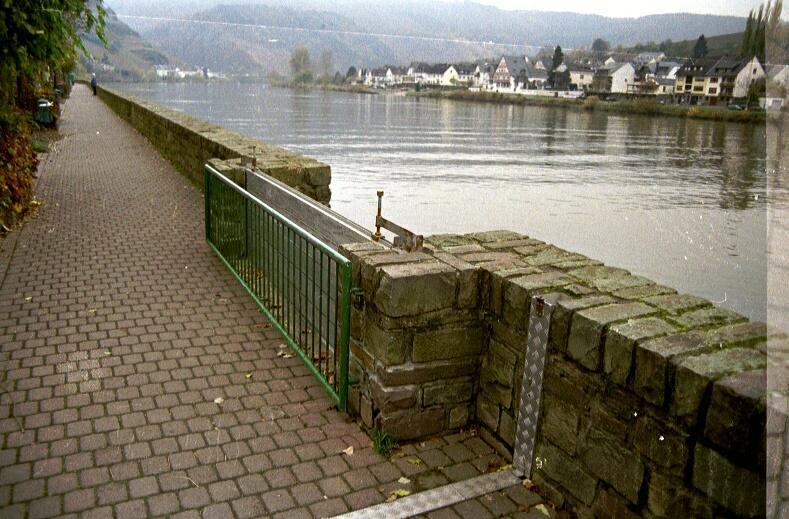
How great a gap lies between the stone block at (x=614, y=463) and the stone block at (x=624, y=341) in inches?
13.7

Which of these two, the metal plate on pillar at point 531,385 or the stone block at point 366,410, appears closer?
the metal plate on pillar at point 531,385

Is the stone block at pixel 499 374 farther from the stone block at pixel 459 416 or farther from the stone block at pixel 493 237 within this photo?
the stone block at pixel 493 237

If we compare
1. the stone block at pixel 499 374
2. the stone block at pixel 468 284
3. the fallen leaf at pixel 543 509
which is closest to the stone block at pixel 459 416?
the stone block at pixel 499 374

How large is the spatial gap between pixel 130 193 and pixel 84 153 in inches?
271

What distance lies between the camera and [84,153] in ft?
61.7

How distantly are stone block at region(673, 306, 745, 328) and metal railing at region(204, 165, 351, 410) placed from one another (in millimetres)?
1938

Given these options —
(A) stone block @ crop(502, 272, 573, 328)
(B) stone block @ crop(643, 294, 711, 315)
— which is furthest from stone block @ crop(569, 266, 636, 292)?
(B) stone block @ crop(643, 294, 711, 315)

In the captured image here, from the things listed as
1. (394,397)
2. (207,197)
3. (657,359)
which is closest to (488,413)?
(394,397)

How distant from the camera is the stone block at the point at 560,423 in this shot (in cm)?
353

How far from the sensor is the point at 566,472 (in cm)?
362

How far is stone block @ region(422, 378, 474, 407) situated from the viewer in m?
4.30

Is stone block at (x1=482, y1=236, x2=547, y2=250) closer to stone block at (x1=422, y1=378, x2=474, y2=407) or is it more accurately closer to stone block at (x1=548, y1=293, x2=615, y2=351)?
stone block at (x1=422, y1=378, x2=474, y2=407)

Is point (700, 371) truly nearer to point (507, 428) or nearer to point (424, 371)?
point (507, 428)

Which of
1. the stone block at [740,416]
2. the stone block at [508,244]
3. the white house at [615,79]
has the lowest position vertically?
the stone block at [740,416]
